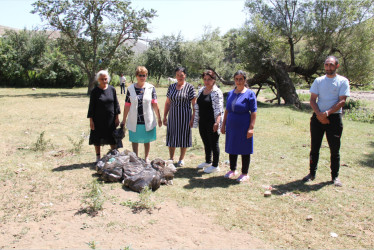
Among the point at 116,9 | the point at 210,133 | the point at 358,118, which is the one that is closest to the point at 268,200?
the point at 210,133

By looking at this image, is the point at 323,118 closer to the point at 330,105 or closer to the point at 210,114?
the point at 330,105

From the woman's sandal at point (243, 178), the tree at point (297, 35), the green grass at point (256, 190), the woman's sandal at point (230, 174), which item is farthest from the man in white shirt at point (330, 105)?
the tree at point (297, 35)

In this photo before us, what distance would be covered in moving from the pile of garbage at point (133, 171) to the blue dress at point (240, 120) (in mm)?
1144

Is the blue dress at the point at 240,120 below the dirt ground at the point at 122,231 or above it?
above

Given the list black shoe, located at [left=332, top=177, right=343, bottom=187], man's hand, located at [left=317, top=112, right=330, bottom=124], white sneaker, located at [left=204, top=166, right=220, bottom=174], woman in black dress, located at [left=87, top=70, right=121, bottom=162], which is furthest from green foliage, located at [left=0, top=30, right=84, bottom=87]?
black shoe, located at [left=332, top=177, right=343, bottom=187]

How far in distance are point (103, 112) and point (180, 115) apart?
136cm

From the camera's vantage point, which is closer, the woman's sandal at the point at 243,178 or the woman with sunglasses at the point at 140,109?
the woman's sandal at the point at 243,178

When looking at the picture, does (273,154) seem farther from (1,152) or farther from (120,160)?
(1,152)

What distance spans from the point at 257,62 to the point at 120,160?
15.1 metres

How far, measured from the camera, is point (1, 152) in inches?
260

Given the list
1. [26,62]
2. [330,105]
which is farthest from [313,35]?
[26,62]

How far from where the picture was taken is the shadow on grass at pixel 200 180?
4.92 meters

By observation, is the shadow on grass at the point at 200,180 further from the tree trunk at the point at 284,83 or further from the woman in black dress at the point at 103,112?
the tree trunk at the point at 284,83

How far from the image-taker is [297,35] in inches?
756
